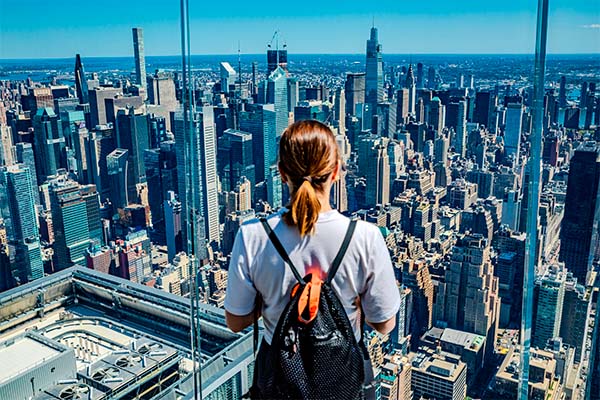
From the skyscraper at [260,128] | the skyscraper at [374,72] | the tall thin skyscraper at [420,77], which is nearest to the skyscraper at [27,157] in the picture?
the skyscraper at [260,128]

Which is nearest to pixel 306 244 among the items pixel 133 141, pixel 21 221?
pixel 21 221

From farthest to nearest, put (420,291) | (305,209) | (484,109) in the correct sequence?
(484,109) → (420,291) → (305,209)

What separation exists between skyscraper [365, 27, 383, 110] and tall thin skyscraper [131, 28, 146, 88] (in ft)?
10.8

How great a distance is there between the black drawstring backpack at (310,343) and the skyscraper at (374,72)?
801 cm

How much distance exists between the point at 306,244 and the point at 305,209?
0.10 feet

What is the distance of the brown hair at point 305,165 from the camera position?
1.48 ft

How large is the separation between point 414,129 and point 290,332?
13.7 metres

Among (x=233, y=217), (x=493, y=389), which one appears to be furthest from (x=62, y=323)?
(x=233, y=217)

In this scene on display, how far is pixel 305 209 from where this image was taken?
45cm

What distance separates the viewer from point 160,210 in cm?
977

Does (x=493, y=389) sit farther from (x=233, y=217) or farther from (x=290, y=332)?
(x=290, y=332)

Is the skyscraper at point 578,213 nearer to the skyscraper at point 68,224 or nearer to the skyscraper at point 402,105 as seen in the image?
the skyscraper at point 68,224

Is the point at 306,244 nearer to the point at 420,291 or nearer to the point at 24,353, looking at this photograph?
the point at 24,353

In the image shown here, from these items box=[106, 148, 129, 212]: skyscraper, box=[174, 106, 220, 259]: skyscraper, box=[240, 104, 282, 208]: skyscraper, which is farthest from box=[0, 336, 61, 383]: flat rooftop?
box=[106, 148, 129, 212]: skyscraper
